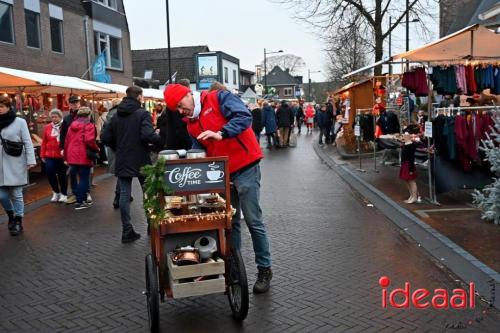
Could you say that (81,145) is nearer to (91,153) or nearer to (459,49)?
(91,153)

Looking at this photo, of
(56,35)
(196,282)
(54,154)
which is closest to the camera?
(196,282)

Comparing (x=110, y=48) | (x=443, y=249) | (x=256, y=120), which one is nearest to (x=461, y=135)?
(x=443, y=249)

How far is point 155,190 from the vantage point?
3.70m

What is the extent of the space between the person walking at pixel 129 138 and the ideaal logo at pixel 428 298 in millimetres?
3206

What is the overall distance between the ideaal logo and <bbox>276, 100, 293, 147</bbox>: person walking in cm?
1554

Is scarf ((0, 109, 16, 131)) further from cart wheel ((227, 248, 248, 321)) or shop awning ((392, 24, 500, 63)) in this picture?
shop awning ((392, 24, 500, 63))

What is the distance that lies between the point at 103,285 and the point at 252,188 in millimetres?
1782

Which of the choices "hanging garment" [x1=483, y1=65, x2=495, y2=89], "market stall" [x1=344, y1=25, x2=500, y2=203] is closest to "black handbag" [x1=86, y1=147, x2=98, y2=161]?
"market stall" [x1=344, y1=25, x2=500, y2=203]

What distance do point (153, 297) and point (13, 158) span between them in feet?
13.3

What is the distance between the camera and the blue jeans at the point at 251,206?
4.29 metres

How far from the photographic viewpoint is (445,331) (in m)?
3.73

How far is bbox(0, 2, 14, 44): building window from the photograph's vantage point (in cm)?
1862

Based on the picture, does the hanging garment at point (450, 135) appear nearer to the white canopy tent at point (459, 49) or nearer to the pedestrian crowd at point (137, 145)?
the white canopy tent at point (459, 49)

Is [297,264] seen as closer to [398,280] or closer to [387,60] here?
[398,280]
